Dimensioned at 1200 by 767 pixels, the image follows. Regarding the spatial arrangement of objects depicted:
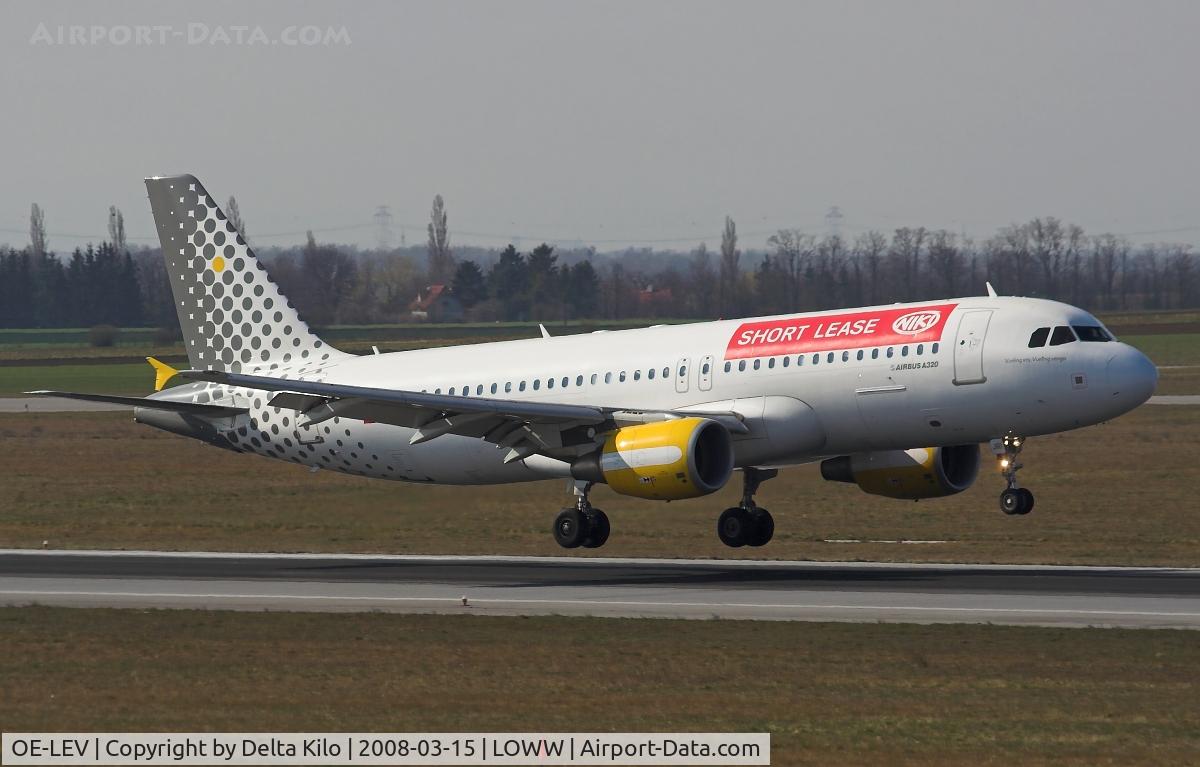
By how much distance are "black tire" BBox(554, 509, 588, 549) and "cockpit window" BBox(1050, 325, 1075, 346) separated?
36.7ft

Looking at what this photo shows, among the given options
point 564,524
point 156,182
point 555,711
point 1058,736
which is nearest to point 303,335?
point 156,182

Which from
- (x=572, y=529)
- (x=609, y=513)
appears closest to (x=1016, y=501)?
(x=572, y=529)

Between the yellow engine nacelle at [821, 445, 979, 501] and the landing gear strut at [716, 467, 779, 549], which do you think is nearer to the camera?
the yellow engine nacelle at [821, 445, 979, 501]

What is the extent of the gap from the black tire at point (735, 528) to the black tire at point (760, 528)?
71 mm

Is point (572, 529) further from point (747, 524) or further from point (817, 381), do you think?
point (817, 381)

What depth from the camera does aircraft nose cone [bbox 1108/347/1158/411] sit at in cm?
3706

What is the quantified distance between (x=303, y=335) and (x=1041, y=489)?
23368 mm

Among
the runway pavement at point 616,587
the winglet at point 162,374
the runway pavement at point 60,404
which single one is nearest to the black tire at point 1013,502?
the runway pavement at point 616,587

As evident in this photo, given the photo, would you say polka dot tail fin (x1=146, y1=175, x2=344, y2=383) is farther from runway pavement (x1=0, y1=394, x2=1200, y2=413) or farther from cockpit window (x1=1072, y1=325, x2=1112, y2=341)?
runway pavement (x1=0, y1=394, x2=1200, y2=413)

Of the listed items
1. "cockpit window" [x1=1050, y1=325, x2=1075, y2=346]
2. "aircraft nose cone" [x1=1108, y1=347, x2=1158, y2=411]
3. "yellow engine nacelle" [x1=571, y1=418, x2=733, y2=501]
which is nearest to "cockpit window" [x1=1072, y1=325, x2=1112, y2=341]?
"cockpit window" [x1=1050, y1=325, x2=1075, y2=346]

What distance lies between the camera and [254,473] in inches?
2514

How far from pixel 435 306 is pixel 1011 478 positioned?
117207mm

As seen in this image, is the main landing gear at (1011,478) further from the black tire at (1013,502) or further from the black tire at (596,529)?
the black tire at (596,529)

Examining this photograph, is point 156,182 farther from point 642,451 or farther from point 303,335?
point 642,451
